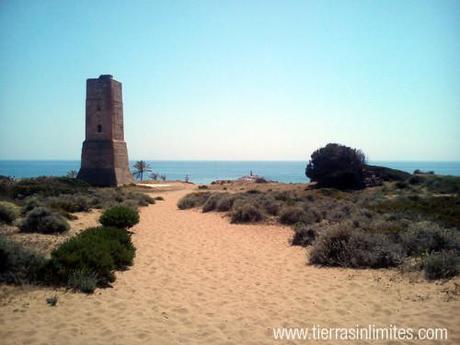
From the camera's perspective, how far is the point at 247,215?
14773 millimetres

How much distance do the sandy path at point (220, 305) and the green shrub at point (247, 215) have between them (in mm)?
5799

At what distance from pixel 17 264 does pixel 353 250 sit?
6783mm

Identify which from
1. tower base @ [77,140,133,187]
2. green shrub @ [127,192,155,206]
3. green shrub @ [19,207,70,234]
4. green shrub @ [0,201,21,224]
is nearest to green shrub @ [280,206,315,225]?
green shrub @ [19,207,70,234]

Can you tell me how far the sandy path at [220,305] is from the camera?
4562 millimetres

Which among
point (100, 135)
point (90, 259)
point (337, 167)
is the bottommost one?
point (90, 259)

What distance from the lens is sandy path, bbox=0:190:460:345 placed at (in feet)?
15.0

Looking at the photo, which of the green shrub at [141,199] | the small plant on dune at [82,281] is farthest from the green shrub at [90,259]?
the green shrub at [141,199]

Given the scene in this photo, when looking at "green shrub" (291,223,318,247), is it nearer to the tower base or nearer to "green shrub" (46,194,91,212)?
"green shrub" (46,194,91,212)

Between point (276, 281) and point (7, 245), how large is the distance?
4.94m

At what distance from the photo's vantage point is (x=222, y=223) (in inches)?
580

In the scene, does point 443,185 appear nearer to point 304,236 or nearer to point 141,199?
point 304,236

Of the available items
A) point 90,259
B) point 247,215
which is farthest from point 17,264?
point 247,215

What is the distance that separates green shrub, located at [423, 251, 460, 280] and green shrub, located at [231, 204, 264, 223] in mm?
8183

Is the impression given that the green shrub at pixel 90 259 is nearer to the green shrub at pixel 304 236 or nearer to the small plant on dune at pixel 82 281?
the small plant on dune at pixel 82 281
